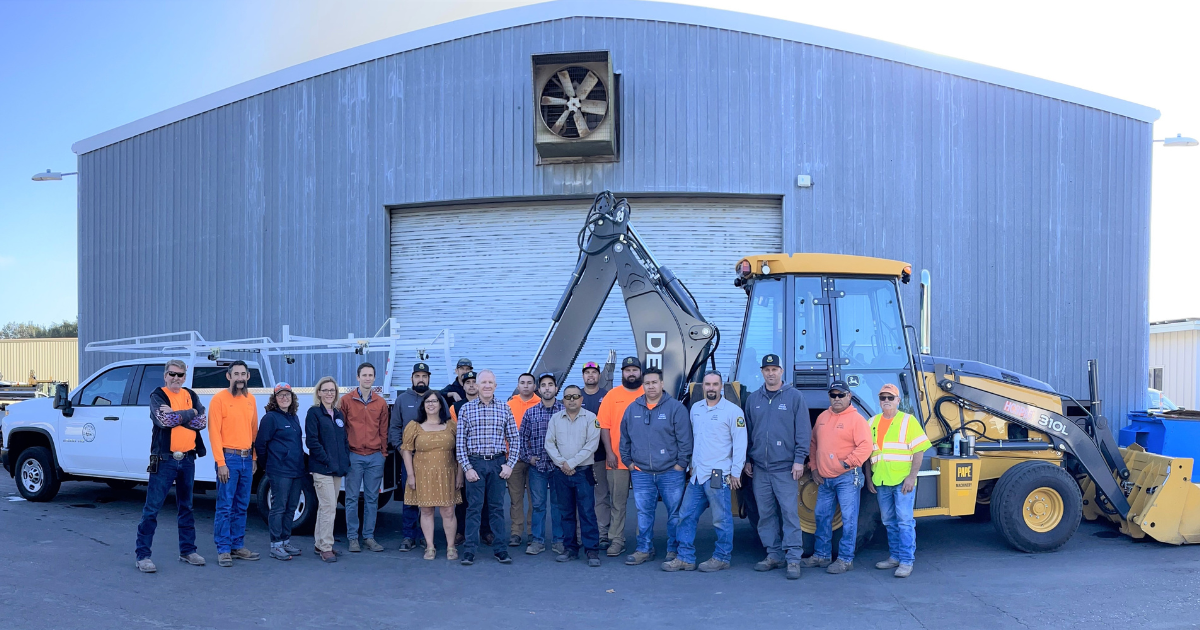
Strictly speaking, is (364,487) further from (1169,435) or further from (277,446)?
(1169,435)

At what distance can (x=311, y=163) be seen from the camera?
15.3 m

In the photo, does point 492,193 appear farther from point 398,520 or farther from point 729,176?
point 398,520

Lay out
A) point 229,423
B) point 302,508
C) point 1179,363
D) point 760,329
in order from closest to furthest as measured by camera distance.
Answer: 1. point 229,423
2. point 760,329
3. point 302,508
4. point 1179,363

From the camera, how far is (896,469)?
23.9 feet

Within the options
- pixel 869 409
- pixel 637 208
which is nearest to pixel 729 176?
pixel 637 208

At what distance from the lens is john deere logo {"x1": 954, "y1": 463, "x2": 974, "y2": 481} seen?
777 centimetres

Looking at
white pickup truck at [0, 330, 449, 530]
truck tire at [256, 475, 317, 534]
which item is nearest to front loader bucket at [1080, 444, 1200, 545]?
white pickup truck at [0, 330, 449, 530]

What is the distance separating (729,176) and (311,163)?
7526 millimetres

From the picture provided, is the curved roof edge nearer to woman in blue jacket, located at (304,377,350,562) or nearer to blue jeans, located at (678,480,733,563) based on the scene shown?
woman in blue jacket, located at (304,377,350,562)

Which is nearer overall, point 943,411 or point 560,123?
point 943,411

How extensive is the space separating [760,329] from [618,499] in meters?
2.12

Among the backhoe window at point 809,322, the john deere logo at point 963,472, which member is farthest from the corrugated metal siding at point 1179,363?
the backhoe window at point 809,322

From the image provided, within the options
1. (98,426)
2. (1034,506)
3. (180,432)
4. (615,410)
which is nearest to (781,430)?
(615,410)

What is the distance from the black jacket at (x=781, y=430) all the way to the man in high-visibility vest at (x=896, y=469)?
2.06 feet
